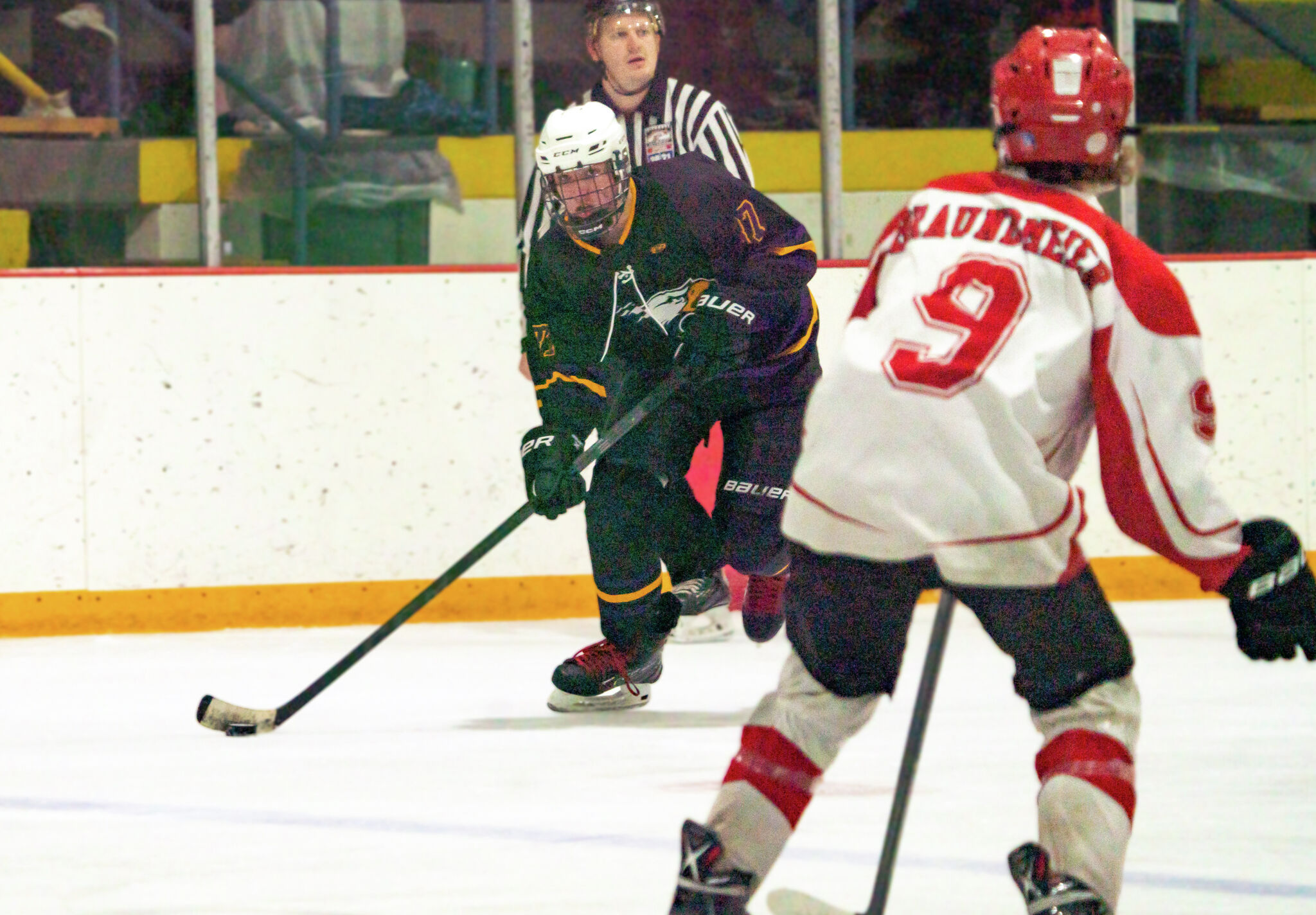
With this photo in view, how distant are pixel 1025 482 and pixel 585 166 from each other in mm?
1663

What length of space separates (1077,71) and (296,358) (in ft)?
10.8

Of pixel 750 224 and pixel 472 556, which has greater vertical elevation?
pixel 750 224

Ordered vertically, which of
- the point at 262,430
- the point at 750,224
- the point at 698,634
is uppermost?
the point at 750,224

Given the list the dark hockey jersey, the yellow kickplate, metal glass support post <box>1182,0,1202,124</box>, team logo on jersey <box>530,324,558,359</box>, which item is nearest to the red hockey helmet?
Result: the dark hockey jersey

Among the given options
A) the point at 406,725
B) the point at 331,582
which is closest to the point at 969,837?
the point at 406,725

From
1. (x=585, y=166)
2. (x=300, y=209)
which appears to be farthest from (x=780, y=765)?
(x=300, y=209)

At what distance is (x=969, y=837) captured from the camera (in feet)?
8.34

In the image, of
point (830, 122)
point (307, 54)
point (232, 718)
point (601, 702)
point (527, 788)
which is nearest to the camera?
point (527, 788)

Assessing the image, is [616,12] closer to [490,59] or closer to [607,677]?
[607,677]

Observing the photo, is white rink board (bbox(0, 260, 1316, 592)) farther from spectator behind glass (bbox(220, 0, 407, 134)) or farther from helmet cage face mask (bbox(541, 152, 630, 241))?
helmet cage face mask (bbox(541, 152, 630, 241))

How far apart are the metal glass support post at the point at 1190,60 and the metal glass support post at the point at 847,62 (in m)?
1.00

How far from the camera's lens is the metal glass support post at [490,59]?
5.46 metres

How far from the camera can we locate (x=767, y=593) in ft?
12.1

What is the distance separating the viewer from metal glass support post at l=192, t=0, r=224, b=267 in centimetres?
516
